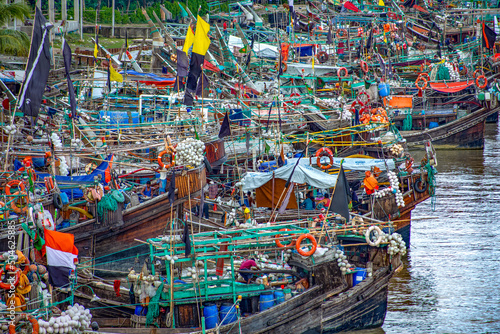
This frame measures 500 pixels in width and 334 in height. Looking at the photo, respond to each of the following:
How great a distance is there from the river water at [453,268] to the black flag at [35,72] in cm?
991

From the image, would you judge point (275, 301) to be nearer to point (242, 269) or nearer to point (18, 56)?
point (242, 269)

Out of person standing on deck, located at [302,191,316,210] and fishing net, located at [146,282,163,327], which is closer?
fishing net, located at [146,282,163,327]

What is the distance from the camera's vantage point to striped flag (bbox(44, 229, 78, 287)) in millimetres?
14367

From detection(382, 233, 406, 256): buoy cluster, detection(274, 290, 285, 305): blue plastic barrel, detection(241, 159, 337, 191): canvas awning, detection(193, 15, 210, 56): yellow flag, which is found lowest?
detection(274, 290, 285, 305): blue plastic barrel

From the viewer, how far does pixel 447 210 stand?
95.2 feet

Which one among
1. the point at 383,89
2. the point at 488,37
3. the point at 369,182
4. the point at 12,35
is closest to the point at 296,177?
the point at 369,182

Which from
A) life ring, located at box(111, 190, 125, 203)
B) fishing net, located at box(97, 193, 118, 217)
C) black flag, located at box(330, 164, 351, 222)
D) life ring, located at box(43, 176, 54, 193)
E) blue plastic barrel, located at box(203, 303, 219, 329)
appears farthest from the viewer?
life ring, located at box(111, 190, 125, 203)

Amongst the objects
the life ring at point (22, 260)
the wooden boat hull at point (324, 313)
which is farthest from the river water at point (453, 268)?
the life ring at point (22, 260)

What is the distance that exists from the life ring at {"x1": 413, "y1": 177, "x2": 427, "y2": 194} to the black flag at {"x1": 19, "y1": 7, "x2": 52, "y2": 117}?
13108 millimetres

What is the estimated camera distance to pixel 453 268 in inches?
888

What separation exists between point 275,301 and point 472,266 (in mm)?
9759

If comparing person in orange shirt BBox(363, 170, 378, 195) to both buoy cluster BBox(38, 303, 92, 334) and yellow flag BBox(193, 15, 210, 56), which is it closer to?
yellow flag BBox(193, 15, 210, 56)

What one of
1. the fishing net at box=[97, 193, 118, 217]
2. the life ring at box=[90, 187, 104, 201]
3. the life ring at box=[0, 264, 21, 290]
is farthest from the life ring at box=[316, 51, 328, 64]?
the life ring at box=[0, 264, 21, 290]

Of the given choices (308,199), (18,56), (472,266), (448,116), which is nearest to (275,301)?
(308,199)
